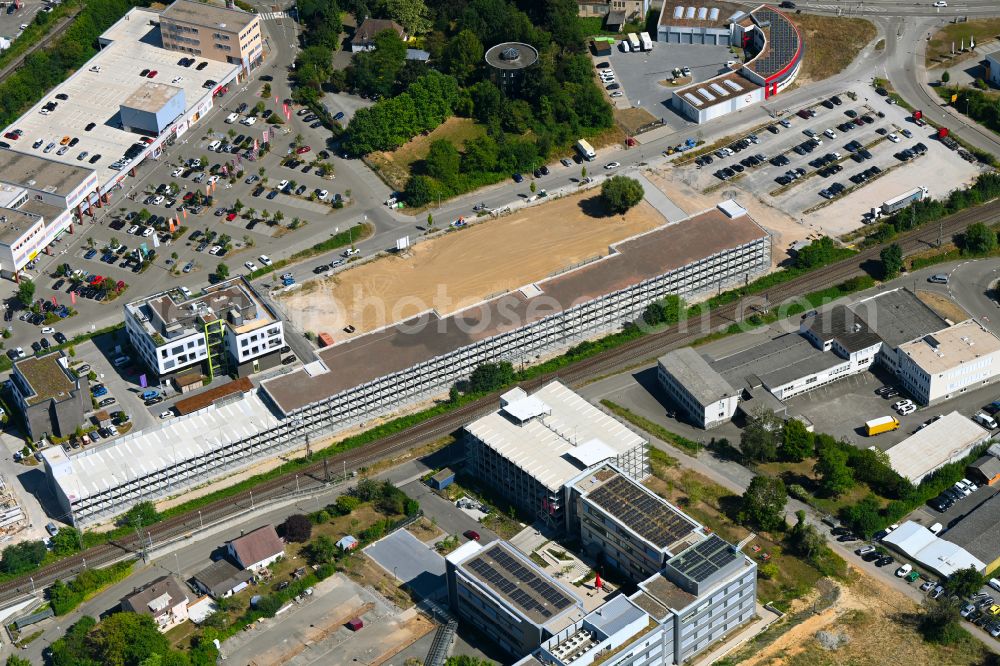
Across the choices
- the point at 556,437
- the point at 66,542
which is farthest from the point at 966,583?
the point at 66,542

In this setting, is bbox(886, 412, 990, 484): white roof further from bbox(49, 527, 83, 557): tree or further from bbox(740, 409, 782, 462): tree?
bbox(49, 527, 83, 557): tree

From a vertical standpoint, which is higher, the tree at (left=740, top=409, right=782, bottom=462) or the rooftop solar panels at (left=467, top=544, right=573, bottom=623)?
the rooftop solar panels at (left=467, top=544, right=573, bottom=623)

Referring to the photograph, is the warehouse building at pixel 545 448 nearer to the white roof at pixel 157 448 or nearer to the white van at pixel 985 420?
the white roof at pixel 157 448

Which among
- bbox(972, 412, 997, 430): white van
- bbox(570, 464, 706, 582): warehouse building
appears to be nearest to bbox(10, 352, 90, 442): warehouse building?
bbox(570, 464, 706, 582): warehouse building

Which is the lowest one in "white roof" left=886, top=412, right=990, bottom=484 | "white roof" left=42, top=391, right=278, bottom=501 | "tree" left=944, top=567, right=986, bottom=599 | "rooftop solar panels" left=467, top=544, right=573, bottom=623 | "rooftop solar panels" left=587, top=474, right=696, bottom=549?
"white roof" left=886, top=412, right=990, bottom=484

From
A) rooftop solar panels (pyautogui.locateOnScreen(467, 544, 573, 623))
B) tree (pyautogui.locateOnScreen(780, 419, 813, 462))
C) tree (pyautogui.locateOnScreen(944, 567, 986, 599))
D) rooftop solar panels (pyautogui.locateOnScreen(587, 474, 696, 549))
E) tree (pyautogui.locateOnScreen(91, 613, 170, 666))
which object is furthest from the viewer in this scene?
tree (pyautogui.locateOnScreen(780, 419, 813, 462))

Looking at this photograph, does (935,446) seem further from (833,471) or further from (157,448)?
(157,448)

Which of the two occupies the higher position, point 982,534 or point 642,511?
point 642,511

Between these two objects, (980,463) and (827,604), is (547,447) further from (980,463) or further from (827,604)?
(980,463)
